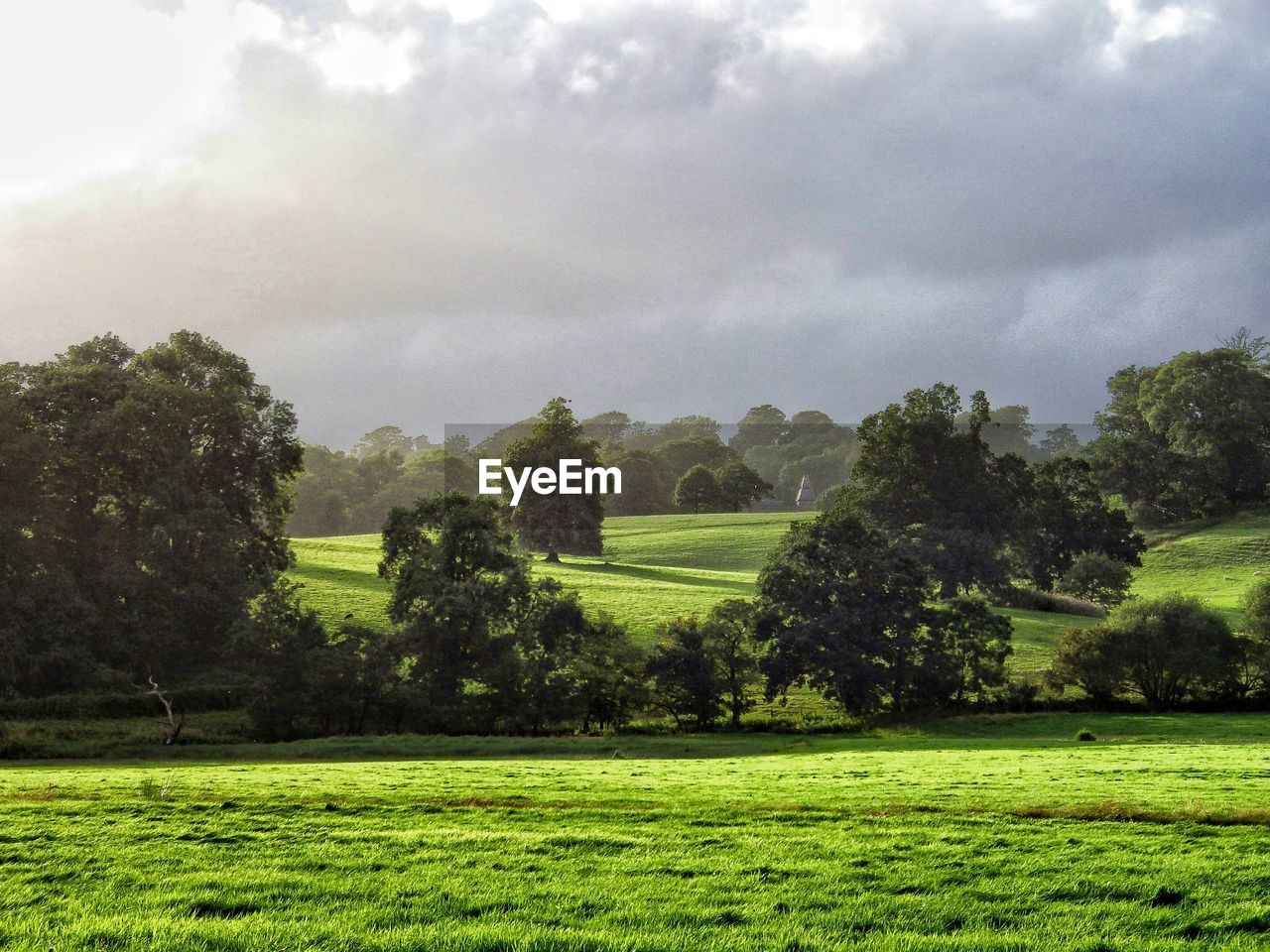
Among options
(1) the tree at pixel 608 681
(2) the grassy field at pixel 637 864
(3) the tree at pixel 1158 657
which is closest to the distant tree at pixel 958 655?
(3) the tree at pixel 1158 657

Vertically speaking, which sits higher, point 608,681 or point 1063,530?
point 1063,530

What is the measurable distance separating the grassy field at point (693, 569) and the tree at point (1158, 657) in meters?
5.18

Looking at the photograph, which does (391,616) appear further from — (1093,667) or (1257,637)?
(1257,637)

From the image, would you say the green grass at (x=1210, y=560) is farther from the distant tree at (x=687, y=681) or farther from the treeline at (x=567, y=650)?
the distant tree at (x=687, y=681)

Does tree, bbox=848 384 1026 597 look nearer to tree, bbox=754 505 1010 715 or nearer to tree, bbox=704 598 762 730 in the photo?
tree, bbox=754 505 1010 715

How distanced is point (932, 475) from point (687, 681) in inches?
1755

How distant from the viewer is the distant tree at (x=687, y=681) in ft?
162

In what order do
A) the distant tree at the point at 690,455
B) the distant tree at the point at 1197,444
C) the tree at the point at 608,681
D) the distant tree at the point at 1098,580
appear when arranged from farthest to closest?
the distant tree at the point at 690,455, the distant tree at the point at 1197,444, the distant tree at the point at 1098,580, the tree at the point at 608,681

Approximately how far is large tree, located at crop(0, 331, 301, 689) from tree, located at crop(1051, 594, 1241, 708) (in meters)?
43.3

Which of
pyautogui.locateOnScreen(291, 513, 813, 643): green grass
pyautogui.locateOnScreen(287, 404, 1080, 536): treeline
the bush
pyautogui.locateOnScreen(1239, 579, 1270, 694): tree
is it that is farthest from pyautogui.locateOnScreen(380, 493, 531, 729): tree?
pyautogui.locateOnScreen(287, 404, 1080, 536): treeline

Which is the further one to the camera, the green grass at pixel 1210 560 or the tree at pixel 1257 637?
the green grass at pixel 1210 560

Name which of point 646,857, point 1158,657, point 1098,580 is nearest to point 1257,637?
point 1158,657

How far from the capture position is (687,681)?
49.3 m

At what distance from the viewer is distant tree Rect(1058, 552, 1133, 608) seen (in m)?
80.1
